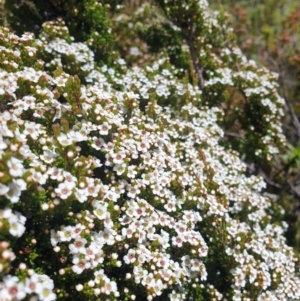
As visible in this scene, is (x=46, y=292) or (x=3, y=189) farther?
(x=46, y=292)

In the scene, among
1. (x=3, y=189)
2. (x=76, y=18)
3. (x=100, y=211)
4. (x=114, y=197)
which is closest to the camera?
(x=3, y=189)

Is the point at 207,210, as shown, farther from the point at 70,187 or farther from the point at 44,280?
the point at 44,280

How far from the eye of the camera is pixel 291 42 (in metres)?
10.8

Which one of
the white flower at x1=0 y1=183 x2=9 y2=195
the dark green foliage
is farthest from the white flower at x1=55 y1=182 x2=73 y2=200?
the dark green foliage

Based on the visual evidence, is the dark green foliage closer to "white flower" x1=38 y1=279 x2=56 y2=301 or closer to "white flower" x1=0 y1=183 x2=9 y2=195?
"white flower" x1=0 y1=183 x2=9 y2=195

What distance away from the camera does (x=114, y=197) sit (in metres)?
3.69

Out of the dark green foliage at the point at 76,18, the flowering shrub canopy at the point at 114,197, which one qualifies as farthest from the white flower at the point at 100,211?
the dark green foliage at the point at 76,18

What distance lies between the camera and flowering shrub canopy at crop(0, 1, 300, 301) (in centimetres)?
321

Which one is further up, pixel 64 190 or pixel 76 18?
pixel 76 18

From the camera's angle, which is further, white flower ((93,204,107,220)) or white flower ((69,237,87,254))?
white flower ((93,204,107,220))

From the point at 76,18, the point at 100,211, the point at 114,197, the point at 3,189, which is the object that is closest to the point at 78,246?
the point at 100,211

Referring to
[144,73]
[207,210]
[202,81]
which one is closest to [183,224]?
[207,210]

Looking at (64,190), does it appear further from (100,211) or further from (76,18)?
(76,18)

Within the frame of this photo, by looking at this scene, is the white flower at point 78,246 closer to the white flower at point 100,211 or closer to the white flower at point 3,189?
the white flower at point 100,211
